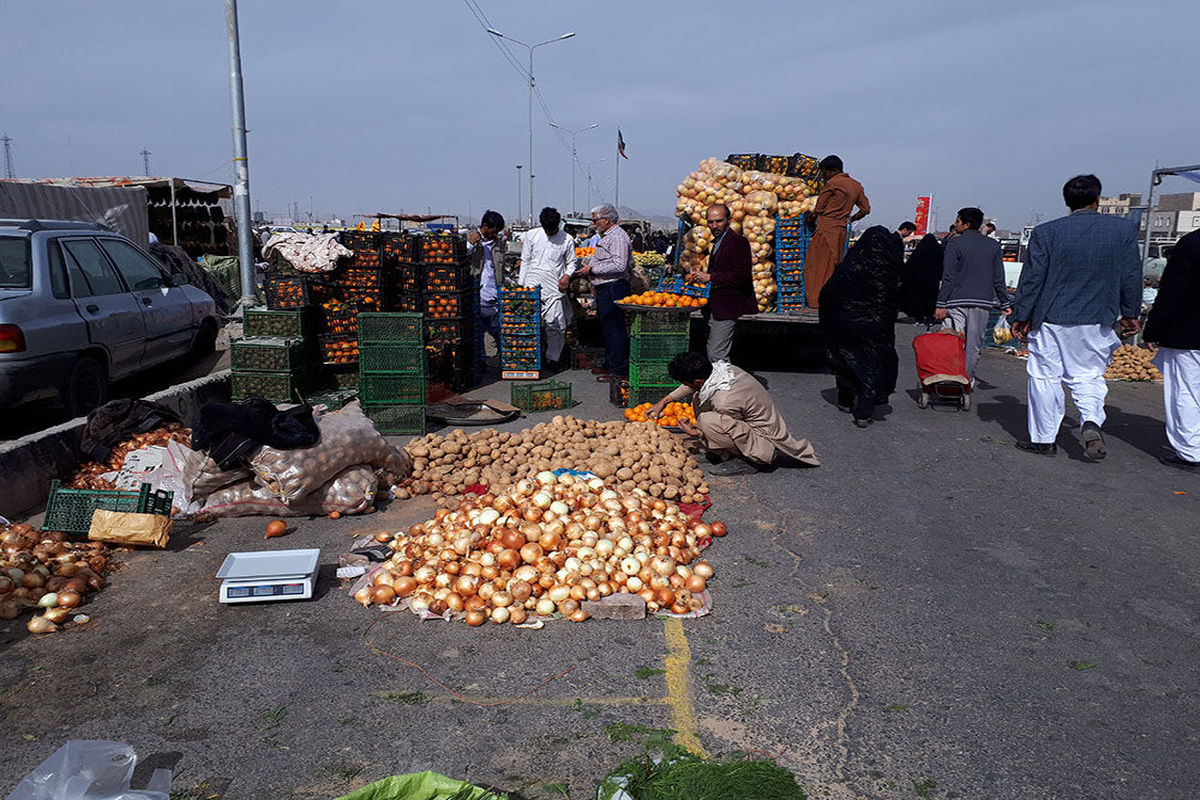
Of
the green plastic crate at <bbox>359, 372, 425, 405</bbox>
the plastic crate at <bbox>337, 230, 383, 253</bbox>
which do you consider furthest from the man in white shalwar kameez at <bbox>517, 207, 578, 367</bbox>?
the green plastic crate at <bbox>359, 372, 425, 405</bbox>

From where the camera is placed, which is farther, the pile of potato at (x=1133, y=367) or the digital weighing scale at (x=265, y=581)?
the pile of potato at (x=1133, y=367)

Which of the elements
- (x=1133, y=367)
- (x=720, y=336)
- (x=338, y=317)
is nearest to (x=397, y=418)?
(x=338, y=317)

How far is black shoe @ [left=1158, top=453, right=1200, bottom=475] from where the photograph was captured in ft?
23.1

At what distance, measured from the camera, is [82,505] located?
197 inches

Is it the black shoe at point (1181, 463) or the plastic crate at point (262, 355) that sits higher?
the plastic crate at point (262, 355)

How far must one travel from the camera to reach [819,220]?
36.4 ft

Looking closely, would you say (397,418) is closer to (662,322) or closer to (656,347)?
(656,347)

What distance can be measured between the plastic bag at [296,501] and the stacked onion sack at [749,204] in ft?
23.8

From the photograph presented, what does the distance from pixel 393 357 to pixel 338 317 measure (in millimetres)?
2057

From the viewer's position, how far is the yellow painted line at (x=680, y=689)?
3109 mm

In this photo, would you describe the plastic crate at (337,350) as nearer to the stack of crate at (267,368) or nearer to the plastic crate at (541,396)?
the stack of crate at (267,368)

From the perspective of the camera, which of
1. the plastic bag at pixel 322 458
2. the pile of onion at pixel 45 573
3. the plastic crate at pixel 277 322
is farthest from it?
the plastic crate at pixel 277 322

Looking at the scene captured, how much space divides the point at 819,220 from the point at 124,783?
10.6m

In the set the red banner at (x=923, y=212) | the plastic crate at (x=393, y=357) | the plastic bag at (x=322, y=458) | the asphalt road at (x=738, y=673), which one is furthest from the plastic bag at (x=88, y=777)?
the red banner at (x=923, y=212)
